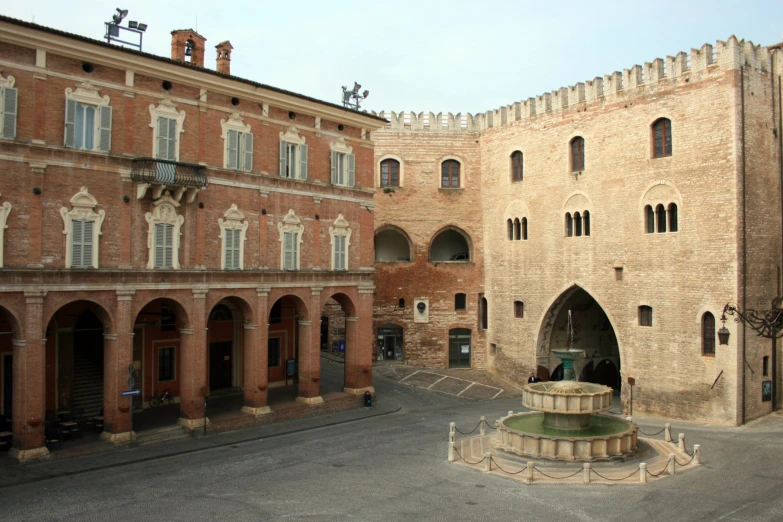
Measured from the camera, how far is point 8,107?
20.4 metres

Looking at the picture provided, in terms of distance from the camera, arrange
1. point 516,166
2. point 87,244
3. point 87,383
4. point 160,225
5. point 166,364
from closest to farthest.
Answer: point 87,244 < point 160,225 < point 87,383 < point 166,364 < point 516,166

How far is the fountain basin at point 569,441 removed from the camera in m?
20.9

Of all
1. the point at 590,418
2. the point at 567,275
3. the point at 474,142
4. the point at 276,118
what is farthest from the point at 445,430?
the point at 474,142

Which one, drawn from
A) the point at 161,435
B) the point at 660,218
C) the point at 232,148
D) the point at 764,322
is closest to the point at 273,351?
the point at 161,435

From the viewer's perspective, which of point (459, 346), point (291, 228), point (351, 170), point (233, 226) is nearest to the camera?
point (233, 226)

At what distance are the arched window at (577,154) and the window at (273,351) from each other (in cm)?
1699

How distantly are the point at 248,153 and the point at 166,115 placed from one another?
359 centimetres

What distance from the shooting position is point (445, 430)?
1048 inches

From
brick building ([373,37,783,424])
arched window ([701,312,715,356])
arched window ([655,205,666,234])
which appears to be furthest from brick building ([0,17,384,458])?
arched window ([701,312,715,356])

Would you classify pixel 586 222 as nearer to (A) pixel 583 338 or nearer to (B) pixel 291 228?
(A) pixel 583 338

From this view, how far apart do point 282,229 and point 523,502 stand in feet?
48.4

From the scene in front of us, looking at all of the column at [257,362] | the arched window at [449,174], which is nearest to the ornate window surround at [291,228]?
the column at [257,362]

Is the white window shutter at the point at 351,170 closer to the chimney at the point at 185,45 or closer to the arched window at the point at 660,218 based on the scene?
the chimney at the point at 185,45

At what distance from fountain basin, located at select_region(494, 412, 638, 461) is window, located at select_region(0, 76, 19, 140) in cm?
1791
